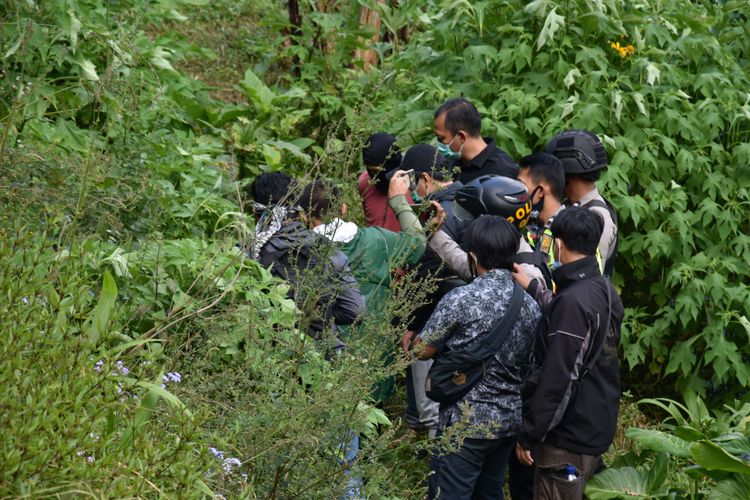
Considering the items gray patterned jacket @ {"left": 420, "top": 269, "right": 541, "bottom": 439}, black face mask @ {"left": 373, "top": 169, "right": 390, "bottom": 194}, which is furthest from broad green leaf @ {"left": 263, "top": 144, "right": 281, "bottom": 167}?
gray patterned jacket @ {"left": 420, "top": 269, "right": 541, "bottom": 439}

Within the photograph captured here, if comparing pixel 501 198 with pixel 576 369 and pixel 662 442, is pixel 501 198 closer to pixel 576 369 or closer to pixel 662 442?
pixel 576 369

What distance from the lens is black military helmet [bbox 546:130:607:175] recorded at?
5.85m

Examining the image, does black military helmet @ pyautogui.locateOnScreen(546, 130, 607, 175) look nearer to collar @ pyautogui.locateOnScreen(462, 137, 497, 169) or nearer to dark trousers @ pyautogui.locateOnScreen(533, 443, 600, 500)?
collar @ pyautogui.locateOnScreen(462, 137, 497, 169)

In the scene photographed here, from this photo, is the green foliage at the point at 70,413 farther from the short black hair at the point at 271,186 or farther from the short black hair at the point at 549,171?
the short black hair at the point at 549,171

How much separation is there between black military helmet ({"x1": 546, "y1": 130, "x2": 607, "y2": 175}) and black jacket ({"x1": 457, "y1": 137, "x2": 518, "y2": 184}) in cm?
30

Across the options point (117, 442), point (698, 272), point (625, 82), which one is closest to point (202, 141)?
point (625, 82)

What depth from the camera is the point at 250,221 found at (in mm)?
5555

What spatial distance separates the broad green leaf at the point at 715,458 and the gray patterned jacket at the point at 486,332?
0.85m

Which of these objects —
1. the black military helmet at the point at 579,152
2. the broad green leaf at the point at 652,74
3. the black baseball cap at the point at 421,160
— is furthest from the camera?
the broad green leaf at the point at 652,74

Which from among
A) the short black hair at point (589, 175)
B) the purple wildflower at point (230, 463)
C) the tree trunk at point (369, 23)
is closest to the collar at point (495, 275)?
the short black hair at point (589, 175)

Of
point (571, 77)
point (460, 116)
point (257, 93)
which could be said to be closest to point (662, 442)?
point (460, 116)

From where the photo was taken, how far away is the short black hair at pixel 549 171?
18.5ft

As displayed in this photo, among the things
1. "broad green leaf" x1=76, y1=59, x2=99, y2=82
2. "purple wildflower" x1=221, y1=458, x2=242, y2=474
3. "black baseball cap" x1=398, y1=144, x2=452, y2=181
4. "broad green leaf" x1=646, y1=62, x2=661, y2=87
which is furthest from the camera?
"broad green leaf" x1=646, y1=62, x2=661, y2=87

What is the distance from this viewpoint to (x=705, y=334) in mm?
6863
